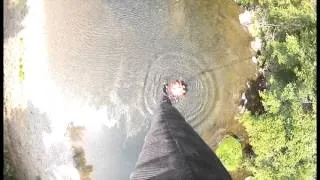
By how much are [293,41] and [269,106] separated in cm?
39

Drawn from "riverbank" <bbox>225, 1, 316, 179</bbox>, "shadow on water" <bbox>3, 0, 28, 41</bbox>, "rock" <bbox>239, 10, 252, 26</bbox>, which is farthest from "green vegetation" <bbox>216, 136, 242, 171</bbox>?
"shadow on water" <bbox>3, 0, 28, 41</bbox>

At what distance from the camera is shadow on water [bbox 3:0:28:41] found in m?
2.47

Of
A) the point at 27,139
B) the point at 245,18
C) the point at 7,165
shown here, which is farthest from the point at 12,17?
the point at 245,18

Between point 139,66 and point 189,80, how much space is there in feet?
1.03

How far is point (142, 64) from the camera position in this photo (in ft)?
8.41

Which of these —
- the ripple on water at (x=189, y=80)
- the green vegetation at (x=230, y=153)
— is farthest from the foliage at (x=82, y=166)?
the green vegetation at (x=230, y=153)

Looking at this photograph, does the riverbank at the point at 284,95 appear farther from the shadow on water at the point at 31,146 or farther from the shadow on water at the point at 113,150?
the shadow on water at the point at 31,146

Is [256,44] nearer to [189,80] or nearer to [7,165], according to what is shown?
[189,80]

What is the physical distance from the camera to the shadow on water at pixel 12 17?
2.47m

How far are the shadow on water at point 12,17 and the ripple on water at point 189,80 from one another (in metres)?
0.81

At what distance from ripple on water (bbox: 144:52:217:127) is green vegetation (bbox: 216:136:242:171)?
0.19m

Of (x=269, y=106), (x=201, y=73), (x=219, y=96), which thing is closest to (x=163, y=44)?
(x=201, y=73)

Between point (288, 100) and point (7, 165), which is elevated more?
point (288, 100)

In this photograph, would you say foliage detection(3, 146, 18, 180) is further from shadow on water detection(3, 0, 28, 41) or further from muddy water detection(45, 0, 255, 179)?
shadow on water detection(3, 0, 28, 41)
